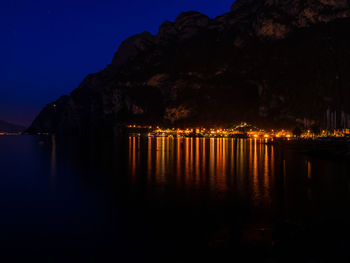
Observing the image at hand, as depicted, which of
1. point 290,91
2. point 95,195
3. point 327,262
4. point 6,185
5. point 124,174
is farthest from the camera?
point 290,91

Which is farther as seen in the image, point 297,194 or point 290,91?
point 290,91

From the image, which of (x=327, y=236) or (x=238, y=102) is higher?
(x=238, y=102)

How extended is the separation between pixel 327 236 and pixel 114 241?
332 inches

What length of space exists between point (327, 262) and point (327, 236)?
5.90 ft

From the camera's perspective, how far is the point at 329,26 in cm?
16038

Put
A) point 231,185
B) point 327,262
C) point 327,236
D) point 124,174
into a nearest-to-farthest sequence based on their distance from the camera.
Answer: point 327,262 < point 327,236 < point 231,185 < point 124,174

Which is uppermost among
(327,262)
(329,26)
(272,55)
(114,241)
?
(329,26)

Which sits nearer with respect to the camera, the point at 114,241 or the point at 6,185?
the point at 114,241

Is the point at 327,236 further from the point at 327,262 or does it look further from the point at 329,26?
the point at 329,26

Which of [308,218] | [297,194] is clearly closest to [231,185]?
[297,194]

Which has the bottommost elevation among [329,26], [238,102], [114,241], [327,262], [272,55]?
[114,241]

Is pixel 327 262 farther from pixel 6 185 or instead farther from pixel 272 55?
pixel 272 55

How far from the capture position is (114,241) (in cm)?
1249

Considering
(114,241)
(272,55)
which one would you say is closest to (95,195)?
(114,241)
